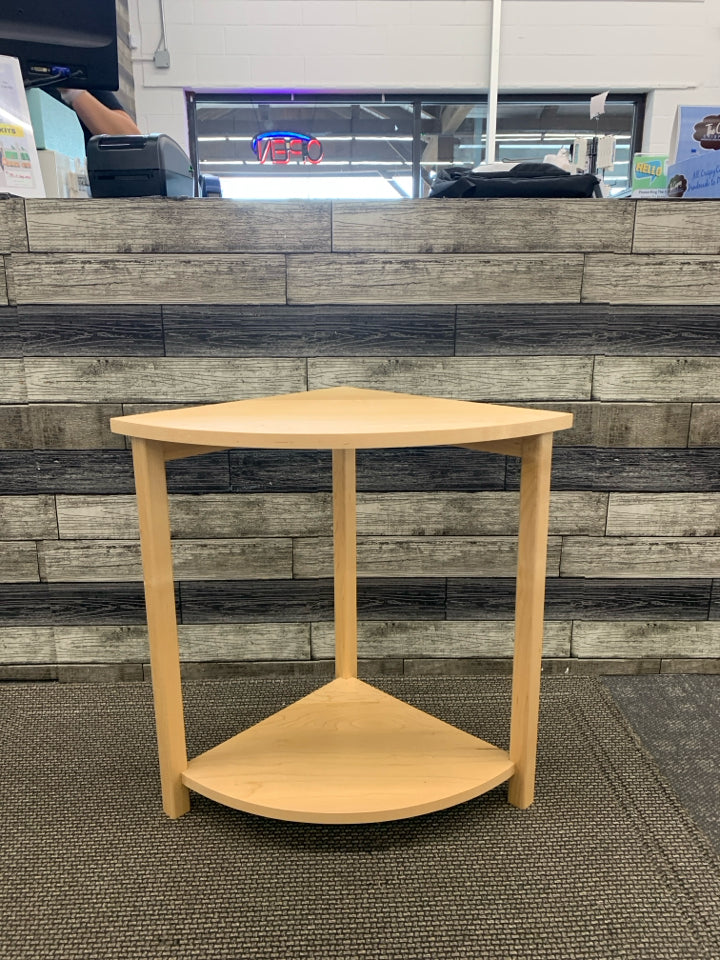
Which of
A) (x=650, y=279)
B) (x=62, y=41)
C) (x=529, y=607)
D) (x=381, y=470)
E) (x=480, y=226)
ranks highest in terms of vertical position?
(x=62, y=41)

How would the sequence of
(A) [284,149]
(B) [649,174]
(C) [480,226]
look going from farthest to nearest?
(A) [284,149] < (B) [649,174] < (C) [480,226]

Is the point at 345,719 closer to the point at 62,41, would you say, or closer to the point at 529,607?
the point at 529,607

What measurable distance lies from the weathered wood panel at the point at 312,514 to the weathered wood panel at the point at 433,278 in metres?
0.42

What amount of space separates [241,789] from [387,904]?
0.87 ft

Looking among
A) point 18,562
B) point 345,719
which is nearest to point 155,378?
point 18,562

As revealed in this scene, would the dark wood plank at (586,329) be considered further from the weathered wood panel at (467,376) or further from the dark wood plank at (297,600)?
the dark wood plank at (297,600)

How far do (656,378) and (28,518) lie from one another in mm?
1381

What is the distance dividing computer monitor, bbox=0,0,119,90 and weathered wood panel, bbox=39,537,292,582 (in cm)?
106

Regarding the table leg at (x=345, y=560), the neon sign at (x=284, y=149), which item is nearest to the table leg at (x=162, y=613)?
the table leg at (x=345, y=560)

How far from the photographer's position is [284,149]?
1.83 m

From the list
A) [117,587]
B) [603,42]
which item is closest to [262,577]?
[117,587]

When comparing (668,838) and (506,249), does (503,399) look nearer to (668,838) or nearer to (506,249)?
(506,249)

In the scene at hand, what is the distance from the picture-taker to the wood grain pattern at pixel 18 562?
1.43 meters

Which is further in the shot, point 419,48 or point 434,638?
point 419,48
